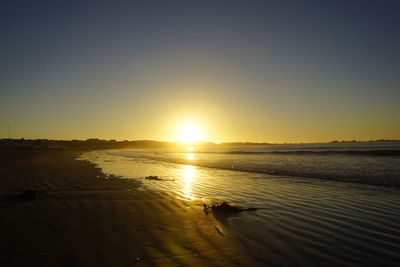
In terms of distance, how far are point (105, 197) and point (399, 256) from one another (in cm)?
898

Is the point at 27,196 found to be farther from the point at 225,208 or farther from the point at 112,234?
the point at 225,208

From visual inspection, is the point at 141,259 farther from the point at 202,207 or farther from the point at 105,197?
the point at 105,197

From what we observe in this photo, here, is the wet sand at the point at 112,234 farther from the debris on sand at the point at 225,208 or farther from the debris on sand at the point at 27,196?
the debris on sand at the point at 225,208

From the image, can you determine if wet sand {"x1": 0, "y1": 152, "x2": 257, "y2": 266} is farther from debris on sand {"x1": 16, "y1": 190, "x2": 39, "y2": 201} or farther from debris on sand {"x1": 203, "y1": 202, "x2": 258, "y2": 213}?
debris on sand {"x1": 203, "y1": 202, "x2": 258, "y2": 213}

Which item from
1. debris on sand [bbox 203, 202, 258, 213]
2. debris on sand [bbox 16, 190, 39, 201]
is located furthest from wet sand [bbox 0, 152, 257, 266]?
debris on sand [bbox 203, 202, 258, 213]

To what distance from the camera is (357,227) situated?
605 cm

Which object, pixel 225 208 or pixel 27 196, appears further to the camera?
pixel 27 196

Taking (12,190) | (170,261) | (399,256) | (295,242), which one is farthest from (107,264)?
(12,190)

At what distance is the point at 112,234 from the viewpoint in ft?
18.0

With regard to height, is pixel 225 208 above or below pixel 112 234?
above

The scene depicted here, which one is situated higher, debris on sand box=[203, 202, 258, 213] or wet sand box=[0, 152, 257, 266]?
debris on sand box=[203, 202, 258, 213]

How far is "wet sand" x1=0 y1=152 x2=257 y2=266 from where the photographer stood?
14.0 feet

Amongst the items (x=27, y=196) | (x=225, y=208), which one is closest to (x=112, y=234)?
(x=225, y=208)

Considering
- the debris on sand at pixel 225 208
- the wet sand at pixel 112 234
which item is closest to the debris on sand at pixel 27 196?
the wet sand at pixel 112 234
